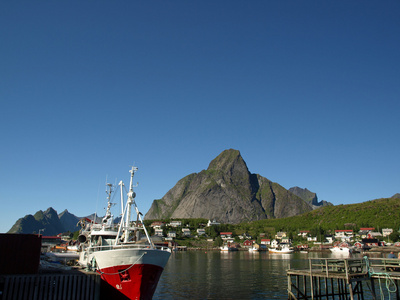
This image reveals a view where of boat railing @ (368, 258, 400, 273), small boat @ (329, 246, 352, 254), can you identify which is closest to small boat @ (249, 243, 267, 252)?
small boat @ (329, 246, 352, 254)

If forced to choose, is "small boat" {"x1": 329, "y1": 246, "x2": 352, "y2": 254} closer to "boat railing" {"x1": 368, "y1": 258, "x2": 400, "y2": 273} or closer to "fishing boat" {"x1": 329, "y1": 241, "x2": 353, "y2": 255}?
"fishing boat" {"x1": 329, "y1": 241, "x2": 353, "y2": 255}

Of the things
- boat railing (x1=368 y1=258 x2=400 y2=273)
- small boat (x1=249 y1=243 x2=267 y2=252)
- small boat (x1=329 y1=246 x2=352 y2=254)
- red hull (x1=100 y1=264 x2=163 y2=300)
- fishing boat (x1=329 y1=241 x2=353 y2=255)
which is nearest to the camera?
boat railing (x1=368 y1=258 x2=400 y2=273)

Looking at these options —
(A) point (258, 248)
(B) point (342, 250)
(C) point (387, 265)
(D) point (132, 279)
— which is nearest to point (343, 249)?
(B) point (342, 250)

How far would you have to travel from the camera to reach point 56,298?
82.4 ft

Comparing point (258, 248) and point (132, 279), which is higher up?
point (132, 279)

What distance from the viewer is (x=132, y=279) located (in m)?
28.6

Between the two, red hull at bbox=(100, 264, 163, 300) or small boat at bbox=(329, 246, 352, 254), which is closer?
red hull at bbox=(100, 264, 163, 300)

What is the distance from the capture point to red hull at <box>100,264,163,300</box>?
93.2 ft

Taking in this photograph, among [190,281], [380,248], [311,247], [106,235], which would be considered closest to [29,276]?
[106,235]

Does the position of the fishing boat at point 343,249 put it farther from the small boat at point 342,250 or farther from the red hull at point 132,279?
the red hull at point 132,279

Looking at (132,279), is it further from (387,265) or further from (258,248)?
(258,248)

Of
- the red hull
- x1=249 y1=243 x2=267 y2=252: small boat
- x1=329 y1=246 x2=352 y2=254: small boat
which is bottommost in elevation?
x1=249 y1=243 x2=267 y2=252: small boat

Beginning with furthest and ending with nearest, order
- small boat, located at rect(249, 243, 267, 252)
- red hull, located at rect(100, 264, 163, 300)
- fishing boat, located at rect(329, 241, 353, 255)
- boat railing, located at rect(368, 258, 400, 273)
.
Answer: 1. small boat, located at rect(249, 243, 267, 252)
2. fishing boat, located at rect(329, 241, 353, 255)
3. red hull, located at rect(100, 264, 163, 300)
4. boat railing, located at rect(368, 258, 400, 273)

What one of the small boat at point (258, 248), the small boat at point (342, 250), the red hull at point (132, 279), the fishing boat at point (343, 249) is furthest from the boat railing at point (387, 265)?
the small boat at point (258, 248)
